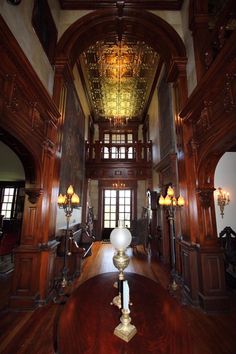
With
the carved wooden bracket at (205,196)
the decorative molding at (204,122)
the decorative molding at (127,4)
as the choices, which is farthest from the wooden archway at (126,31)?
the carved wooden bracket at (205,196)

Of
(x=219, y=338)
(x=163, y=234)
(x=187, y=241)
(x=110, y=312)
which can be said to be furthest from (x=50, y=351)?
(x=163, y=234)

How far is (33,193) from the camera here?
9.84 ft

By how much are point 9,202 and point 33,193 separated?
29.9 ft

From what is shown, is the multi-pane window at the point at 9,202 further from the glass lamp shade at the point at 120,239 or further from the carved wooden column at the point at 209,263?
the glass lamp shade at the point at 120,239

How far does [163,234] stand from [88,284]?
154 inches

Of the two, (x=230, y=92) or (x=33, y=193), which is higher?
(x=230, y=92)

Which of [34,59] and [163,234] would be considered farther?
[163,234]

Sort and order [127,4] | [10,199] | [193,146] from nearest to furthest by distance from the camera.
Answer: [193,146]
[127,4]
[10,199]

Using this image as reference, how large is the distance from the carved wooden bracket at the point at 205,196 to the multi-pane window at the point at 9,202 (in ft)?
34.9

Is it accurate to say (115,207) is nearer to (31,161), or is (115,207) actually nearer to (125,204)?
(125,204)

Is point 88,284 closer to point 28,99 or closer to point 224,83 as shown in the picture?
point 28,99

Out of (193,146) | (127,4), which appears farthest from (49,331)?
(127,4)

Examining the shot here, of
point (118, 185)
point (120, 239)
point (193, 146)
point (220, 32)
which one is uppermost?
point (220, 32)

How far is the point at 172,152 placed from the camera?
4.25 m
